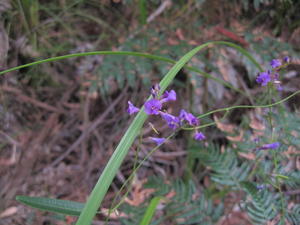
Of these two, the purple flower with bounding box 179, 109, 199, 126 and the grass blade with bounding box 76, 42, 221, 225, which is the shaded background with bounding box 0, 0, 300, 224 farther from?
the grass blade with bounding box 76, 42, 221, 225

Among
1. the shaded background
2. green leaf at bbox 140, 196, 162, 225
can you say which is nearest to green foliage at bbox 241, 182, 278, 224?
green leaf at bbox 140, 196, 162, 225

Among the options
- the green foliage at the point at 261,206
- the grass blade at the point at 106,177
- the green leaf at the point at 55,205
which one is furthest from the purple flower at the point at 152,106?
the green foliage at the point at 261,206

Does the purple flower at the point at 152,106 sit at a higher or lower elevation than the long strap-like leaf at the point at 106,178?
higher

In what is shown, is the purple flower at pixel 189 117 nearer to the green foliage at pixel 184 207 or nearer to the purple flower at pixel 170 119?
the purple flower at pixel 170 119

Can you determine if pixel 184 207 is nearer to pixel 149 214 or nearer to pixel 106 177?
pixel 149 214

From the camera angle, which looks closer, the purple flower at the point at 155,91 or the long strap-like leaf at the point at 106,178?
the long strap-like leaf at the point at 106,178

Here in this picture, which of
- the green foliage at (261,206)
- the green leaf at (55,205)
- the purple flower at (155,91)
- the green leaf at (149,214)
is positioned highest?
the purple flower at (155,91)

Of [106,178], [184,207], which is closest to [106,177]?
[106,178]

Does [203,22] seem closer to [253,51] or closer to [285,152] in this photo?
[253,51]
